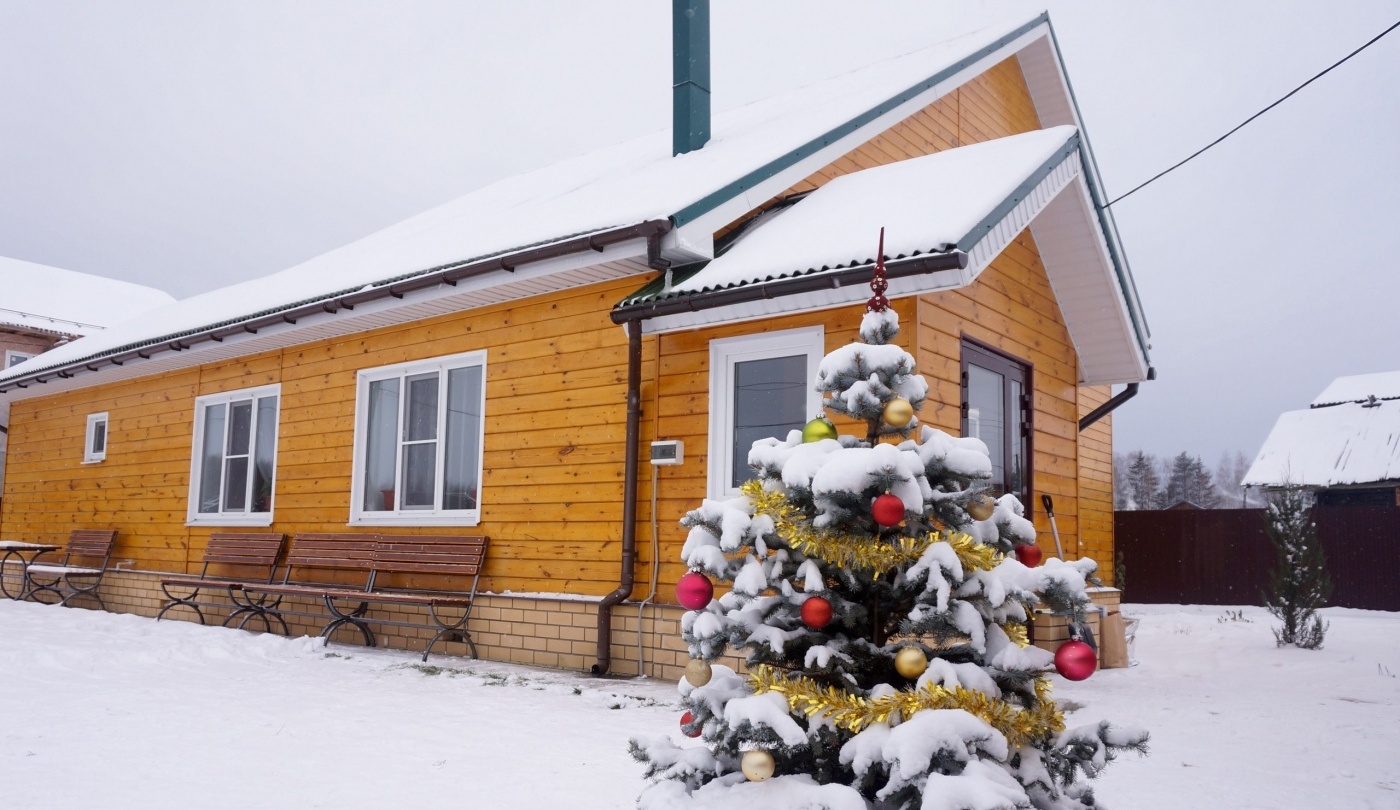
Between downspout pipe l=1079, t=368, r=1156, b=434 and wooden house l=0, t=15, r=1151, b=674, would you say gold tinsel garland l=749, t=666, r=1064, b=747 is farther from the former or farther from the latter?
downspout pipe l=1079, t=368, r=1156, b=434

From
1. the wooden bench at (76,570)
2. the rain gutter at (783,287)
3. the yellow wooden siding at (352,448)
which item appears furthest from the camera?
the wooden bench at (76,570)

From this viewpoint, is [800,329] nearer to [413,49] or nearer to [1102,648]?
[1102,648]

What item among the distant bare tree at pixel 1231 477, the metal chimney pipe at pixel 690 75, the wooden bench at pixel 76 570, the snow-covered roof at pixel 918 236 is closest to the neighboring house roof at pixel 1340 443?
the snow-covered roof at pixel 918 236

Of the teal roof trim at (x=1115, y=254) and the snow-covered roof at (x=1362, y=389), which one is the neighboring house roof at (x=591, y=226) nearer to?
the teal roof trim at (x=1115, y=254)

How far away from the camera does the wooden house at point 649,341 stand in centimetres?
683

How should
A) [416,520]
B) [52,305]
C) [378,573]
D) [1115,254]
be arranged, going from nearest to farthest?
[1115,254]
[416,520]
[378,573]
[52,305]

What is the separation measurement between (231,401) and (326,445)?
7.22ft

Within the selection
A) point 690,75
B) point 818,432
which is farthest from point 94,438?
point 818,432

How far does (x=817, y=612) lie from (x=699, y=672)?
0.41 m

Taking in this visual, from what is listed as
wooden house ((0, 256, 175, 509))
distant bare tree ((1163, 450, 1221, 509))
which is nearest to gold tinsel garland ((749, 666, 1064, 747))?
wooden house ((0, 256, 175, 509))

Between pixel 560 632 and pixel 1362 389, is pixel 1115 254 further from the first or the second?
pixel 1362 389

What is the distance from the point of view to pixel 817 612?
298 cm

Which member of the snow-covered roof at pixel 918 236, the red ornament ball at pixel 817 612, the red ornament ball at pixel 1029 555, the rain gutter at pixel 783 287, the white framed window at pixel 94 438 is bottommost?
the red ornament ball at pixel 817 612

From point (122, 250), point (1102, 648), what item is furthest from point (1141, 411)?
point (1102, 648)
